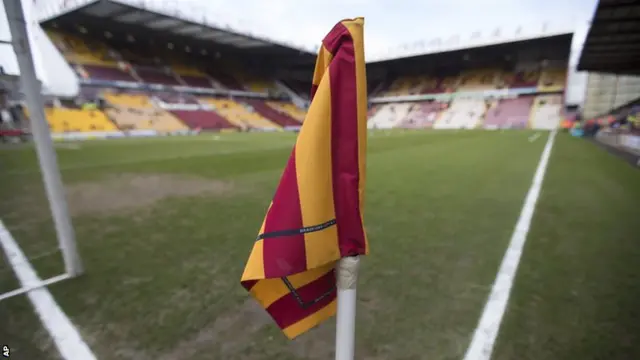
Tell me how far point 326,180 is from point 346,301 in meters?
0.42

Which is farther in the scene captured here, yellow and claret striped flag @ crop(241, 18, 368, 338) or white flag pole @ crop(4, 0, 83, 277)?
white flag pole @ crop(4, 0, 83, 277)

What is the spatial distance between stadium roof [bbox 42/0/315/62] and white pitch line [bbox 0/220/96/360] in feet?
99.0

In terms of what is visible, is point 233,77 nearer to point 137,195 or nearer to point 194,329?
point 137,195

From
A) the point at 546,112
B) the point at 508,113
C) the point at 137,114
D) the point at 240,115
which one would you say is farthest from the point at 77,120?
the point at 546,112

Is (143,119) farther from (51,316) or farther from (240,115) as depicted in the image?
(51,316)

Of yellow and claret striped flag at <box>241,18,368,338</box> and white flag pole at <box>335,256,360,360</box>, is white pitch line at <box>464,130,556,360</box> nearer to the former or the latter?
white flag pole at <box>335,256,360,360</box>

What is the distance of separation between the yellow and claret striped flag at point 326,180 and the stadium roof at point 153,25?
3255 centimetres

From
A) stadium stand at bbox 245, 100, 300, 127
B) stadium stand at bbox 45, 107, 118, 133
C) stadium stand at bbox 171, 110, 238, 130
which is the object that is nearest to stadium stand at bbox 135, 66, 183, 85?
stadium stand at bbox 171, 110, 238, 130

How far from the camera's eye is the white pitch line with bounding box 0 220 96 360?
199cm

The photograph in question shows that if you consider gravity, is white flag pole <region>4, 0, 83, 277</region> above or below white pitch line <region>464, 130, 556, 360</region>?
above

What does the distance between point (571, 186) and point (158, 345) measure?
750cm

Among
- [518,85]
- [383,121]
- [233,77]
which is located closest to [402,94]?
[383,121]

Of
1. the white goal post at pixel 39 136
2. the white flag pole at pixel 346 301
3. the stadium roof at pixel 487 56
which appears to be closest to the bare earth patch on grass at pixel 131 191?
the white goal post at pixel 39 136

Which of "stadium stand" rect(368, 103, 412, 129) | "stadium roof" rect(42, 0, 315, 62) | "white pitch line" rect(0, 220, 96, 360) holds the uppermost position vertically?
"stadium roof" rect(42, 0, 315, 62)
